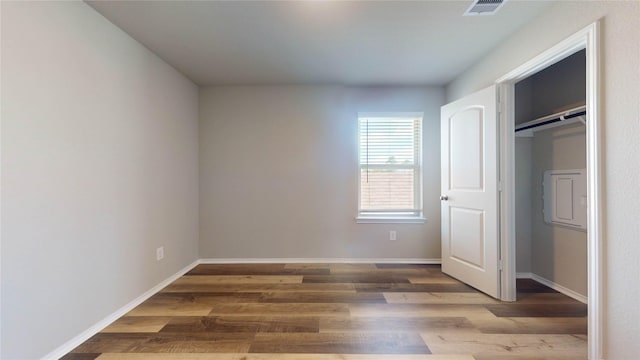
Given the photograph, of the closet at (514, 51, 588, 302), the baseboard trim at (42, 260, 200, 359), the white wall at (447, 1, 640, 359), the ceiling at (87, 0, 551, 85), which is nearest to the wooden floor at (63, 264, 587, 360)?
the baseboard trim at (42, 260, 200, 359)

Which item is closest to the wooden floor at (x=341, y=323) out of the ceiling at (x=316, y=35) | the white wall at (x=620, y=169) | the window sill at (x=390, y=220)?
the white wall at (x=620, y=169)

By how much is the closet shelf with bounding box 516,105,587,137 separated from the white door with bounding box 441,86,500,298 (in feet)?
1.40

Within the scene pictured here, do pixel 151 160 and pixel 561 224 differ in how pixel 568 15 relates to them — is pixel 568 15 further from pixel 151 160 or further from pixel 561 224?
pixel 151 160

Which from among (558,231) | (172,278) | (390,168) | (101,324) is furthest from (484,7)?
(172,278)

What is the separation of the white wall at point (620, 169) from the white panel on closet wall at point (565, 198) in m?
1.18

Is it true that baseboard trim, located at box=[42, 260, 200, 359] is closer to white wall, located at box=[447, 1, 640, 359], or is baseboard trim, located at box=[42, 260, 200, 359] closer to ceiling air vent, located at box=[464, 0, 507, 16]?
white wall, located at box=[447, 1, 640, 359]

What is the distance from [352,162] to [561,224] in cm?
220

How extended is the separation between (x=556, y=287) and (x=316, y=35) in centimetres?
328

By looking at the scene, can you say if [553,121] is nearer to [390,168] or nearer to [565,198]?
[565,198]

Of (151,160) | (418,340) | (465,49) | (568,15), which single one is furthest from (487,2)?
(151,160)

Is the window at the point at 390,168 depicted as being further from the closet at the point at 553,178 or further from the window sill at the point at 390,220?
the closet at the point at 553,178

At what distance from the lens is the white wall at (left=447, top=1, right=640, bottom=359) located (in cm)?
138

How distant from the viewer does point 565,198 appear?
2.60 m

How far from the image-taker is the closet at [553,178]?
247 centimetres
